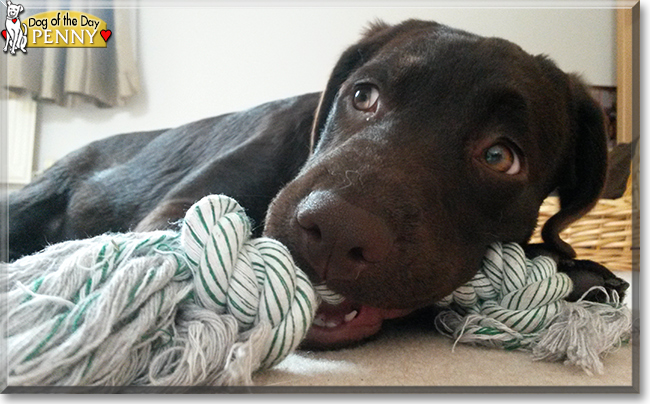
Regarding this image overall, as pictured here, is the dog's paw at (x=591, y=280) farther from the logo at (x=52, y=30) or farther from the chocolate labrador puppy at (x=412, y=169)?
the logo at (x=52, y=30)

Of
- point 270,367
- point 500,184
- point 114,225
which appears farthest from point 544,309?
point 114,225

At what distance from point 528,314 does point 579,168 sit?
56 centimetres

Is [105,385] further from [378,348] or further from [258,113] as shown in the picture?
[258,113]

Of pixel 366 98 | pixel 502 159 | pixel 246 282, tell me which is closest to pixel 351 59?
pixel 366 98

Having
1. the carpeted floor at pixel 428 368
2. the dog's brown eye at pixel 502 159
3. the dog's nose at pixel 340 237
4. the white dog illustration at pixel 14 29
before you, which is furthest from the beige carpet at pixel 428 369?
the white dog illustration at pixel 14 29

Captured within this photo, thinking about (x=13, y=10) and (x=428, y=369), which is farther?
(x=13, y=10)

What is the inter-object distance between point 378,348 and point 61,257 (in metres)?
0.62

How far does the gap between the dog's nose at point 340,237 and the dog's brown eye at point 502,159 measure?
0.43m

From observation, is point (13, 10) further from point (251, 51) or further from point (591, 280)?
point (591, 280)

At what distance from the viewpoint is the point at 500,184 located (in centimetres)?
127

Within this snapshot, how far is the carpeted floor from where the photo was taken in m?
0.89

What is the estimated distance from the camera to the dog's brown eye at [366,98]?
1.39 metres

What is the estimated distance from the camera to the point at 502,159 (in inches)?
50.2

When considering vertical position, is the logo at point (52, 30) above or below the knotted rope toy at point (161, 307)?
above
